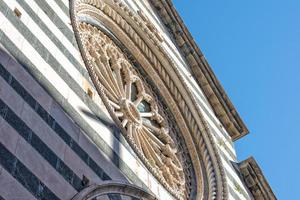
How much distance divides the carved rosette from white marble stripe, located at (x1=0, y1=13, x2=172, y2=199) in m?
0.95

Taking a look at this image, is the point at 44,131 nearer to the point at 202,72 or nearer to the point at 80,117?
the point at 80,117

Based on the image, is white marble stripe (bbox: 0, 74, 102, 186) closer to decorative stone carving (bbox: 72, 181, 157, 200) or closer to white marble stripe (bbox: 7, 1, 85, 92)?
decorative stone carving (bbox: 72, 181, 157, 200)

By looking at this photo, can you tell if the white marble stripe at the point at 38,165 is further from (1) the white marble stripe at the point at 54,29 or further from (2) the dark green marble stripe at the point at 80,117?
Result: (1) the white marble stripe at the point at 54,29

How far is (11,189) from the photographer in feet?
15.1

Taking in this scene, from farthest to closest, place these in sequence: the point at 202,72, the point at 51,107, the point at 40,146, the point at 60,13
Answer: the point at 202,72, the point at 60,13, the point at 51,107, the point at 40,146

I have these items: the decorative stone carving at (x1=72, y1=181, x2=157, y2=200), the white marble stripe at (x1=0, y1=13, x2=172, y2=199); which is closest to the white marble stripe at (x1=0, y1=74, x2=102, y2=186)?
the decorative stone carving at (x1=72, y1=181, x2=157, y2=200)

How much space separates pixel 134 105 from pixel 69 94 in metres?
2.47

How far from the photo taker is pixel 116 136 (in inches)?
266

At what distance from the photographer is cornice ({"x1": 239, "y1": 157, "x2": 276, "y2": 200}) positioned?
9.98 metres

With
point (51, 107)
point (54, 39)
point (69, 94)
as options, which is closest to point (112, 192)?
point (51, 107)

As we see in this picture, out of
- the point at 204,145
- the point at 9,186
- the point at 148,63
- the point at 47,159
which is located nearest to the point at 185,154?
the point at 204,145

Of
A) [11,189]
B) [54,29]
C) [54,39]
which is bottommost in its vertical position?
[11,189]

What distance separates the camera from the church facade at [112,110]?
527 cm

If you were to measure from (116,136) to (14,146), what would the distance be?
1.97m
